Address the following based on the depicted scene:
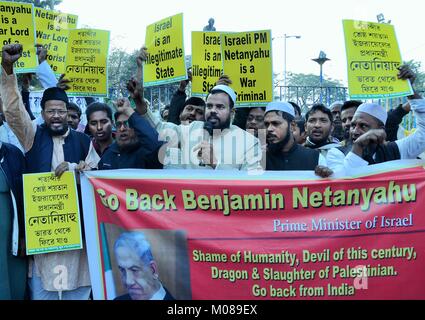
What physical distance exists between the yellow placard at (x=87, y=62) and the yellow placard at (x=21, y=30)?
1.53ft

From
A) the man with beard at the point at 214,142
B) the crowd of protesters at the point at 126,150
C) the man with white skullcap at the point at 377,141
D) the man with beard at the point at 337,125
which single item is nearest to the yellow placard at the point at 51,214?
the crowd of protesters at the point at 126,150

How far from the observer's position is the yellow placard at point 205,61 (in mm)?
6824

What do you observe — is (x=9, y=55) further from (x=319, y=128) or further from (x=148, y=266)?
(x=319, y=128)

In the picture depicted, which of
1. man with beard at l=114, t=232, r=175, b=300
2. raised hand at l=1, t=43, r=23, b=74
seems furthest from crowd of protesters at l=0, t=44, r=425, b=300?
man with beard at l=114, t=232, r=175, b=300

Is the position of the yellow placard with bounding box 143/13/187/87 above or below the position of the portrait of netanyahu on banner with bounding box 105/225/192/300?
above

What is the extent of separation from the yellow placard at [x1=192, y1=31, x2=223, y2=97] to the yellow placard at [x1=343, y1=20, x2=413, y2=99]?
5.40 ft

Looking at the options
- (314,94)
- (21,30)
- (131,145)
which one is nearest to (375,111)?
(131,145)

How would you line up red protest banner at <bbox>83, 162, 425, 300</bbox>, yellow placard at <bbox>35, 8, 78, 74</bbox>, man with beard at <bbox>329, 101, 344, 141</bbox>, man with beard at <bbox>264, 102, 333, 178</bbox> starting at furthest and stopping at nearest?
man with beard at <bbox>329, 101, 344, 141</bbox>, yellow placard at <bbox>35, 8, 78, 74</bbox>, man with beard at <bbox>264, 102, 333, 178</bbox>, red protest banner at <bbox>83, 162, 425, 300</bbox>

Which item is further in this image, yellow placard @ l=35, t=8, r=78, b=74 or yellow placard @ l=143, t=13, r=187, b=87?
yellow placard @ l=35, t=8, r=78, b=74

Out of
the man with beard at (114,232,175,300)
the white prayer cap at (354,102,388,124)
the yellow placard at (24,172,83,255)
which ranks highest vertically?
the white prayer cap at (354,102,388,124)

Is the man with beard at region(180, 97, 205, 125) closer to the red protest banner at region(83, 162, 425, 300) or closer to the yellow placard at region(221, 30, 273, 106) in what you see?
the yellow placard at region(221, 30, 273, 106)

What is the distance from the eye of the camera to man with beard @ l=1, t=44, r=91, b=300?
508 centimetres

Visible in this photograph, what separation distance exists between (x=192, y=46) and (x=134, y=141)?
1.85m
